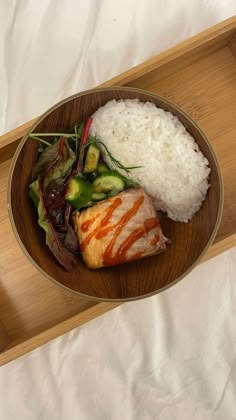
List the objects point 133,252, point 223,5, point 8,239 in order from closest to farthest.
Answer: point 133,252
point 8,239
point 223,5

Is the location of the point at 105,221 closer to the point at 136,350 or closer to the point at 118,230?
the point at 118,230

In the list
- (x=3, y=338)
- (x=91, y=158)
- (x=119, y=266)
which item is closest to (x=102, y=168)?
(x=91, y=158)

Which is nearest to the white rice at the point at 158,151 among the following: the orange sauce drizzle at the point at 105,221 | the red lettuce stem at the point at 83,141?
the red lettuce stem at the point at 83,141

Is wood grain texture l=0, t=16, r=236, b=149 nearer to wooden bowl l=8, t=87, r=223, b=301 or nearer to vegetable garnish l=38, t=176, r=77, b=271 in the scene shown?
wooden bowl l=8, t=87, r=223, b=301

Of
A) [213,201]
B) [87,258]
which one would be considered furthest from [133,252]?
[213,201]

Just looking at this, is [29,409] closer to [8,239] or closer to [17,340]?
[17,340]

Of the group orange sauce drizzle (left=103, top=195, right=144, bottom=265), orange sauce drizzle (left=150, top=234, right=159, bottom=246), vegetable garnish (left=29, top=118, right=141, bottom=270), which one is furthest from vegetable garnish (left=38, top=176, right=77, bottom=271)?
orange sauce drizzle (left=150, top=234, right=159, bottom=246)
